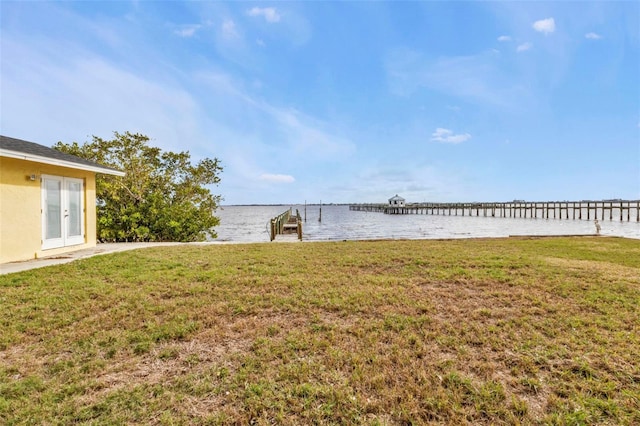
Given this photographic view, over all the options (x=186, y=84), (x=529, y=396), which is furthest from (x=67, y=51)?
(x=529, y=396)

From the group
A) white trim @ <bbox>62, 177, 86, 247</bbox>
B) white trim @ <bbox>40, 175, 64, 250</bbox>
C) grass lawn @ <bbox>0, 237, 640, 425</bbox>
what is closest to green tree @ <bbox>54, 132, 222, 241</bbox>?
white trim @ <bbox>62, 177, 86, 247</bbox>

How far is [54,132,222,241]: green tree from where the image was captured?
483 inches

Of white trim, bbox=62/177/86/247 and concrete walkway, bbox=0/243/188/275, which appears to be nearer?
concrete walkway, bbox=0/243/188/275

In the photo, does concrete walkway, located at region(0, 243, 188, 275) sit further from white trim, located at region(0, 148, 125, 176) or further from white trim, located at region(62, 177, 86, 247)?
white trim, located at region(0, 148, 125, 176)

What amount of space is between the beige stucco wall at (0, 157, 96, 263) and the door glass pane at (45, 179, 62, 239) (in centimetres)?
25

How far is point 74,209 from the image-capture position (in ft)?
28.7

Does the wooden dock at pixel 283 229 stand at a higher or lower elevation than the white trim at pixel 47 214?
lower

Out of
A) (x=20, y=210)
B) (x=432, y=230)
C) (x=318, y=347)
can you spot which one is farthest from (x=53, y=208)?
(x=432, y=230)

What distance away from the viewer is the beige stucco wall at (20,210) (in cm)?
679

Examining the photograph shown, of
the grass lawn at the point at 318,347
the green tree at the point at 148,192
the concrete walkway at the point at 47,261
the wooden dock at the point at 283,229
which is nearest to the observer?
the grass lawn at the point at 318,347

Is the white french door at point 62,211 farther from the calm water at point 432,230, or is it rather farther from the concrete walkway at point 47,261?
the calm water at point 432,230

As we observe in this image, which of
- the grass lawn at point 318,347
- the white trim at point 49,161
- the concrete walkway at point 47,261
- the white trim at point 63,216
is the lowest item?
the grass lawn at point 318,347

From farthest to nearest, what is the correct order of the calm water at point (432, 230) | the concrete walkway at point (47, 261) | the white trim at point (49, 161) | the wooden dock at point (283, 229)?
the calm water at point (432, 230) → the wooden dock at point (283, 229) → the white trim at point (49, 161) → the concrete walkway at point (47, 261)

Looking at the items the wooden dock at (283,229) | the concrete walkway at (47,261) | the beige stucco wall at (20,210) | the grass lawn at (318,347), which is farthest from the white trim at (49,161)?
the wooden dock at (283,229)
